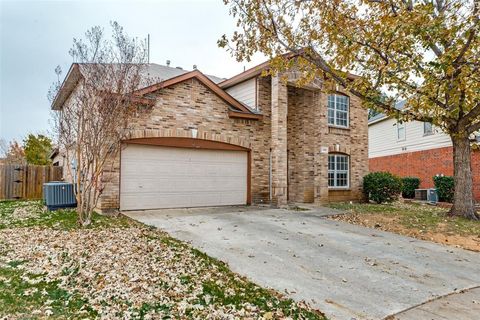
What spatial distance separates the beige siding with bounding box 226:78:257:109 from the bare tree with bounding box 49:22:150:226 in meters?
5.33

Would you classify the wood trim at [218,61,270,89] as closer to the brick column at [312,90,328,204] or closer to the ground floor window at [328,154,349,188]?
the brick column at [312,90,328,204]

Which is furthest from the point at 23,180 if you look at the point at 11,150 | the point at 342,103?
the point at 342,103

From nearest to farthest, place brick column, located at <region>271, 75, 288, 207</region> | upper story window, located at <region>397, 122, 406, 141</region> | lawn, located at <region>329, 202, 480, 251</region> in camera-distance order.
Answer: lawn, located at <region>329, 202, 480, 251</region> < brick column, located at <region>271, 75, 288, 207</region> < upper story window, located at <region>397, 122, 406, 141</region>

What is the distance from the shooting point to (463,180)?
32.9 ft

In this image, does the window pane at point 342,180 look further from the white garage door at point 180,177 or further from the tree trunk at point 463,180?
the tree trunk at point 463,180

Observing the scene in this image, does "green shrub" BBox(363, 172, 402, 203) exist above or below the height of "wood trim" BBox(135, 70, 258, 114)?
below

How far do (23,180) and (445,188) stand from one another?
68.7 ft

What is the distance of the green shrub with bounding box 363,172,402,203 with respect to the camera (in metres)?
14.4

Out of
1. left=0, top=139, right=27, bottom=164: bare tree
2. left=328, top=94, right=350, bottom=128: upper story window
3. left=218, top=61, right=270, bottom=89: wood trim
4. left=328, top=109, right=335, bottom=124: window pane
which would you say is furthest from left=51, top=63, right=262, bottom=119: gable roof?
left=0, top=139, right=27, bottom=164: bare tree

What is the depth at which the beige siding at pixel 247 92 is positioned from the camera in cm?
1315

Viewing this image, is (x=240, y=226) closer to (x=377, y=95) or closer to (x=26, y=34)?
(x=377, y=95)

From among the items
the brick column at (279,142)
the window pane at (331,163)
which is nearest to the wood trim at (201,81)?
the brick column at (279,142)

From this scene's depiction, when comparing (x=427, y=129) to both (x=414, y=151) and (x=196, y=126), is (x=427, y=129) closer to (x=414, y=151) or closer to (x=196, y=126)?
(x=414, y=151)

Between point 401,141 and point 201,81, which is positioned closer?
point 201,81
